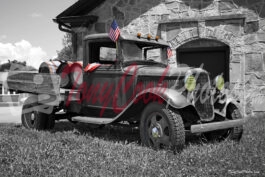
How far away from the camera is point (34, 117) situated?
6082 mm

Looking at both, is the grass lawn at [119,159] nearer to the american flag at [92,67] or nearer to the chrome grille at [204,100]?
the chrome grille at [204,100]

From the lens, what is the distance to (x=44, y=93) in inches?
220

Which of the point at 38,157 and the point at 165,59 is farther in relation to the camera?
the point at 165,59

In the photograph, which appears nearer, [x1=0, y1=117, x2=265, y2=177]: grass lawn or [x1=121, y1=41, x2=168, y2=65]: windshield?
[x1=0, y1=117, x2=265, y2=177]: grass lawn

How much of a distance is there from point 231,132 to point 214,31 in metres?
3.97

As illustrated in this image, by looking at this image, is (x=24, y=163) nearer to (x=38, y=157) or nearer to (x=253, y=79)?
(x=38, y=157)

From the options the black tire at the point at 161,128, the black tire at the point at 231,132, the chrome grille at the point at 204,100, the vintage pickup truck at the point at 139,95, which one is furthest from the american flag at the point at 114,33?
the black tire at the point at 231,132

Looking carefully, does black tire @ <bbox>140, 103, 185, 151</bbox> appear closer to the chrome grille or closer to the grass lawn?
the grass lawn

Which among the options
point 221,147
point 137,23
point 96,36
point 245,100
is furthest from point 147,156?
point 137,23

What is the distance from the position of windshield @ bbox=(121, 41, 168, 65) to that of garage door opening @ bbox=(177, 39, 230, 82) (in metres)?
2.61

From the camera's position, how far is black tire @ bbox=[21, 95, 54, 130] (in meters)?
5.96

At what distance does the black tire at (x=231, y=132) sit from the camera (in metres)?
4.61

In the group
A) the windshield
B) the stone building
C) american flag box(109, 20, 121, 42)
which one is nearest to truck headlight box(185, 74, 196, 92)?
the windshield

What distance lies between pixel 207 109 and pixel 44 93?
290 cm
